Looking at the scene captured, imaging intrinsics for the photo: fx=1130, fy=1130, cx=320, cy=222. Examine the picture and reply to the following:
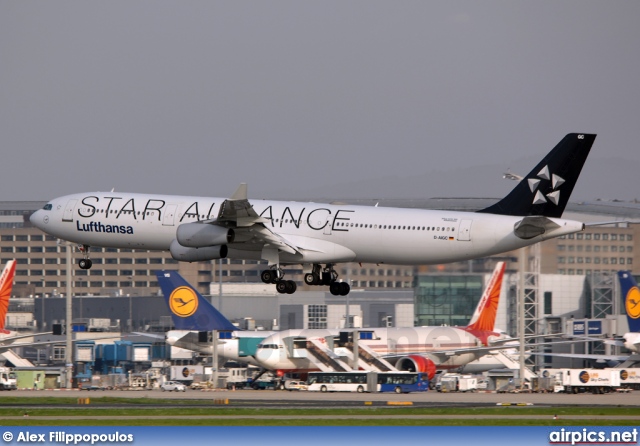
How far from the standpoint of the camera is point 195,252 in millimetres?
61312

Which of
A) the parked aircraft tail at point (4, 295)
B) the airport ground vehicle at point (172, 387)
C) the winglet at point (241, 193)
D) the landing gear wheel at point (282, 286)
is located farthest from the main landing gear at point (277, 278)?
the parked aircraft tail at point (4, 295)

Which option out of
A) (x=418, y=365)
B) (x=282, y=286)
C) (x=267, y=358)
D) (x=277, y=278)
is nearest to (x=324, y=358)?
(x=267, y=358)

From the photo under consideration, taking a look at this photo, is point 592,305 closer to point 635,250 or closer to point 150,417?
point 635,250

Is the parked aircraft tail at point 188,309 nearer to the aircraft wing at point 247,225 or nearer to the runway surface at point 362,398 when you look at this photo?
the runway surface at point 362,398

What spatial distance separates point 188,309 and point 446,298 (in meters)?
29.2

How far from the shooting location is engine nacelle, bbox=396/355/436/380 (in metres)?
81.8

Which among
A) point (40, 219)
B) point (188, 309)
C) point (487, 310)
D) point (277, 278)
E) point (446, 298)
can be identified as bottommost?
point (487, 310)

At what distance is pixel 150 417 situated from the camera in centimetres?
5253

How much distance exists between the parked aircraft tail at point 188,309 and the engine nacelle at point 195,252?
2691cm

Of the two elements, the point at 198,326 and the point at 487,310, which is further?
the point at 487,310

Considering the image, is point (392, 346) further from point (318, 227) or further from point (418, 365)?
point (318, 227)

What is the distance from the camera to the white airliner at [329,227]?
190 feet

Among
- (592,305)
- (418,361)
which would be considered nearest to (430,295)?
(592,305)

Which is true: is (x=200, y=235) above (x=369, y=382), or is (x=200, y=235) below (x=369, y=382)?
above
